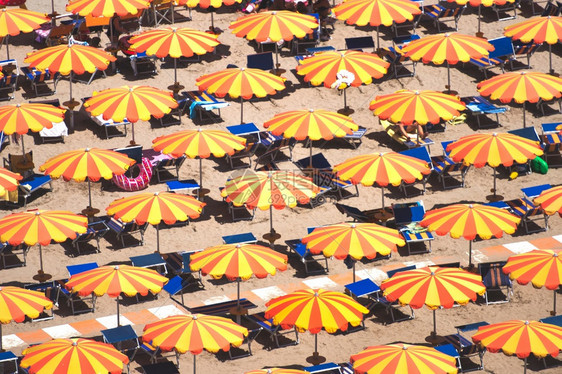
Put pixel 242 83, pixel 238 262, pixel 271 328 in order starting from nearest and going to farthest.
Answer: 1. pixel 238 262
2. pixel 271 328
3. pixel 242 83

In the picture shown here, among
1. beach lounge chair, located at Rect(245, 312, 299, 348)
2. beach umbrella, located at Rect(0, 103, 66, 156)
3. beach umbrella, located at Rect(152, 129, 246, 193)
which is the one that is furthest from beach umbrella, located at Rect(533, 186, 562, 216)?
beach umbrella, located at Rect(0, 103, 66, 156)

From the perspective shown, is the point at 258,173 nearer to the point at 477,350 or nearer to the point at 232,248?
the point at 232,248

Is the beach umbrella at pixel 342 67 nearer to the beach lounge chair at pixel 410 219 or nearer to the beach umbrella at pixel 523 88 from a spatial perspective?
the beach umbrella at pixel 523 88

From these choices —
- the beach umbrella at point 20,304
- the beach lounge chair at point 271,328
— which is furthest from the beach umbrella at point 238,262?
the beach umbrella at point 20,304

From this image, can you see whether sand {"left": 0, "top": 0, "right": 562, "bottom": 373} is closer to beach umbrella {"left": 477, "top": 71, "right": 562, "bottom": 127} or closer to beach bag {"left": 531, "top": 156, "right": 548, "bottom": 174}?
beach bag {"left": 531, "top": 156, "right": 548, "bottom": 174}

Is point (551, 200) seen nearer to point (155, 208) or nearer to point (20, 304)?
point (155, 208)

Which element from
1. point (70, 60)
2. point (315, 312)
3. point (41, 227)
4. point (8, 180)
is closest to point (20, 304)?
point (41, 227)

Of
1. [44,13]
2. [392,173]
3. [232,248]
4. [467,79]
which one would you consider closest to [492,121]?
[467,79]
